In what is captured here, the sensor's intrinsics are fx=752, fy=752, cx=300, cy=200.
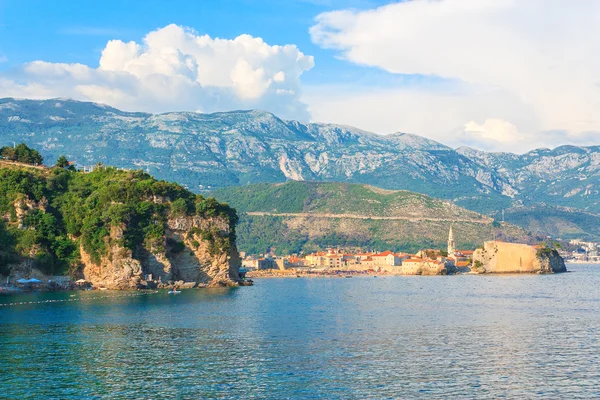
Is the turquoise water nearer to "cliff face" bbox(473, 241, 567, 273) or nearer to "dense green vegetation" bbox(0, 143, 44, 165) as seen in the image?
"dense green vegetation" bbox(0, 143, 44, 165)

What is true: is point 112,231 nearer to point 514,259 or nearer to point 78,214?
point 78,214

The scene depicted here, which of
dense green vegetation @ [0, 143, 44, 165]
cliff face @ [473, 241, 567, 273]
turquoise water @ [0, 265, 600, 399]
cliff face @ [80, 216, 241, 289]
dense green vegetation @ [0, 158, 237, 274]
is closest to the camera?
turquoise water @ [0, 265, 600, 399]

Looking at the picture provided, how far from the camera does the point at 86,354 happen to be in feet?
158

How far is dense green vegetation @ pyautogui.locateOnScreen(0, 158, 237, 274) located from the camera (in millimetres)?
100125

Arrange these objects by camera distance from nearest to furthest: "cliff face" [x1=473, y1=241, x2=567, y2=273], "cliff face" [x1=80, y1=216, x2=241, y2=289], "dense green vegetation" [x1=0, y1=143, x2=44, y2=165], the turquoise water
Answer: the turquoise water
"cliff face" [x1=80, y1=216, x2=241, y2=289]
"dense green vegetation" [x1=0, y1=143, x2=44, y2=165]
"cliff face" [x1=473, y1=241, x2=567, y2=273]

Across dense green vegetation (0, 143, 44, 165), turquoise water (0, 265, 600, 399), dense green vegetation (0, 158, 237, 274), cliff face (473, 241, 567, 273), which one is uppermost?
dense green vegetation (0, 143, 44, 165)

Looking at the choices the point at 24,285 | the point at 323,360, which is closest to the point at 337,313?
the point at 323,360

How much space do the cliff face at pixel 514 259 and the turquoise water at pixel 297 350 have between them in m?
86.0

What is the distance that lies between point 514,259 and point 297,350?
418 feet

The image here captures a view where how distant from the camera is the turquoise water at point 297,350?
1505 inches

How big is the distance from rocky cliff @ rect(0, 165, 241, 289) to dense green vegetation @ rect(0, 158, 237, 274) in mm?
130

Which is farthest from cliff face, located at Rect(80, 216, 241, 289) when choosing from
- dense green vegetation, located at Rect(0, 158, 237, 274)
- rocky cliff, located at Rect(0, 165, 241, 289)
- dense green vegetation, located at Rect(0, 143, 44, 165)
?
dense green vegetation, located at Rect(0, 143, 44, 165)

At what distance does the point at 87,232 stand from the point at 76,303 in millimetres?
22250

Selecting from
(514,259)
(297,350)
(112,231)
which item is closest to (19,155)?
(112,231)
